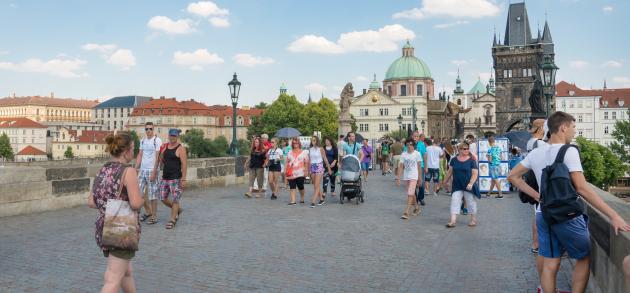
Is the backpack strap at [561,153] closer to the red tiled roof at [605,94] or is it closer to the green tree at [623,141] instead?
the green tree at [623,141]

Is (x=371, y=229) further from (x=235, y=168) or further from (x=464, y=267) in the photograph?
(x=235, y=168)

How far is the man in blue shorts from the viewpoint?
4.59m

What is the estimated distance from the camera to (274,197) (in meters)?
15.0

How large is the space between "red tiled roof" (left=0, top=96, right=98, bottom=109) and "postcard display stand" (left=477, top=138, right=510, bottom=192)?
614ft

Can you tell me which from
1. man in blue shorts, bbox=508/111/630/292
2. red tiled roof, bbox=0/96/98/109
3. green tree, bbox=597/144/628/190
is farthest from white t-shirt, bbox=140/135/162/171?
red tiled roof, bbox=0/96/98/109

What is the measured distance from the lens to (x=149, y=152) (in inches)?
406

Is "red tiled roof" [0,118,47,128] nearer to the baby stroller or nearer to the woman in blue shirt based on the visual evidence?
the baby stroller

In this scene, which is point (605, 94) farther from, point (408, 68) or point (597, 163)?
point (597, 163)

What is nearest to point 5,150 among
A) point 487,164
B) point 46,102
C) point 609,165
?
point 46,102

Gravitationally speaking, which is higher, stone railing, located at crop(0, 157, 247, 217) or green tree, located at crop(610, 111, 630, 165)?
green tree, located at crop(610, 111, 630, 165)

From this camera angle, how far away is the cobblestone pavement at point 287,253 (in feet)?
20.6

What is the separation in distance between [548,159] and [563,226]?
0.54m

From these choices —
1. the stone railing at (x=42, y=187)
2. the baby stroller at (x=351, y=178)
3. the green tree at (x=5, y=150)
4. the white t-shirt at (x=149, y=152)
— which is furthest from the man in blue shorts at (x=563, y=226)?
the green tree at (x=5, y=150)

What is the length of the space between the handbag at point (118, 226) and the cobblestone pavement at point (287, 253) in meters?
1.52
